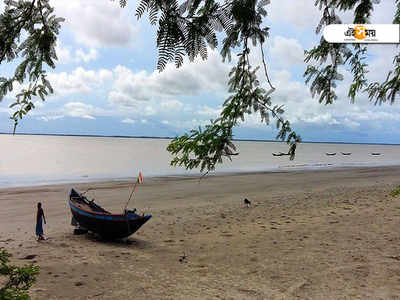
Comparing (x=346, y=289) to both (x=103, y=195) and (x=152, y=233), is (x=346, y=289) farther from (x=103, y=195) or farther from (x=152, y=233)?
(x=103, y=195)

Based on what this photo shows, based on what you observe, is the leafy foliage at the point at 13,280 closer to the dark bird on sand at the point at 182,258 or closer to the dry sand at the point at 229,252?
the dry sand at the point at 229,252

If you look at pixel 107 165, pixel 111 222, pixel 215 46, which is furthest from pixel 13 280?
pixel 107 165

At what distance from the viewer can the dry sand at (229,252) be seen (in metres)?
8.13

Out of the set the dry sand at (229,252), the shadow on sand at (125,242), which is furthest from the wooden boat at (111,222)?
the dry sand at (229,252)

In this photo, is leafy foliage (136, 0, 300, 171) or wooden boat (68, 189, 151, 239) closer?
leafy foliage (136, 0, 300, 171)

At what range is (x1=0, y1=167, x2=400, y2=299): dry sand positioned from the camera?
8.13 meters

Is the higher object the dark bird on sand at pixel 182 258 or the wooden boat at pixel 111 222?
the wooden boat at pixel 111 222

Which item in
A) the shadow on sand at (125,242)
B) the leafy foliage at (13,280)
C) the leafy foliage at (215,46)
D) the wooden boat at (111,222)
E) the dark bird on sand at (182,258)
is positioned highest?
the leafy foliage at (215,46)

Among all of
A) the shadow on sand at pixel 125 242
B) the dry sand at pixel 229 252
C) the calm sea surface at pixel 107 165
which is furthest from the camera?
the calm sea surface at pixel 107 165

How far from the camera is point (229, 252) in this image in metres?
11.0

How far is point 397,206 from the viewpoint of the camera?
17031 millimetres

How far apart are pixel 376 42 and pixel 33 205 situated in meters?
22.1

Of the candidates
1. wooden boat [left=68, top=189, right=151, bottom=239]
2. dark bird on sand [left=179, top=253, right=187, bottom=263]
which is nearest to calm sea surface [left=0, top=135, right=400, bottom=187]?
wooden boat [left=68, top=189, right=151, bottom=239]

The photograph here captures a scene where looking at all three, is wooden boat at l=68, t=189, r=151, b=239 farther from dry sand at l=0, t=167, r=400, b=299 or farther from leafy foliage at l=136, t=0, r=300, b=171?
leafy foliage at l=136, t=0, r=300, b=171
